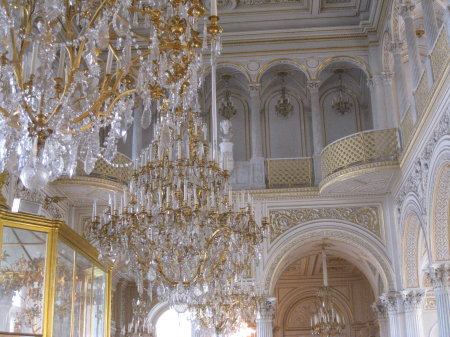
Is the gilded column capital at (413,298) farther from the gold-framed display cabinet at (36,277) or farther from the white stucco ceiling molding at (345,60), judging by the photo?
the gold-framed display cabinet at (36,277)

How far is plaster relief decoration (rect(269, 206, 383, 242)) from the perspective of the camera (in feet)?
46.8

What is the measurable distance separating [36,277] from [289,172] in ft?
35.4

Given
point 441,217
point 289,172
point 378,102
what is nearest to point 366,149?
point 378,102

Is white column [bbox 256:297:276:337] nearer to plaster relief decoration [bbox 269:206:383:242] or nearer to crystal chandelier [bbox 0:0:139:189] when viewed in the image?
plaster relief decoration [bbox 269:206:383:242]

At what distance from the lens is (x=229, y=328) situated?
13.7 meters

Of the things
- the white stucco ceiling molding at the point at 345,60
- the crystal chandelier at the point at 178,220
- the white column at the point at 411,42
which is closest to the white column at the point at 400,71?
the white column at the point at 411,42

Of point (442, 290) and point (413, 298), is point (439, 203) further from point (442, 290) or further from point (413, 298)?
point (413, 298)

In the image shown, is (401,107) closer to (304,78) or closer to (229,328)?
(304,78)

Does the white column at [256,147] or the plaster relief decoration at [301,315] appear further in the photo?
the plaster relief decoration at [301,315]

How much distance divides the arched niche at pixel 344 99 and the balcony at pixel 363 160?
3.40 metres

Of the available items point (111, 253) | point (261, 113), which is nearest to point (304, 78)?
point (261, 113)

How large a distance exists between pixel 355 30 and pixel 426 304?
6.68 meters

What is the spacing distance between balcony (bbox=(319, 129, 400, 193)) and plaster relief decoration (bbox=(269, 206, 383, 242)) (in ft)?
2.94

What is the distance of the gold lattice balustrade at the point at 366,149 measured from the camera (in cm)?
1286
